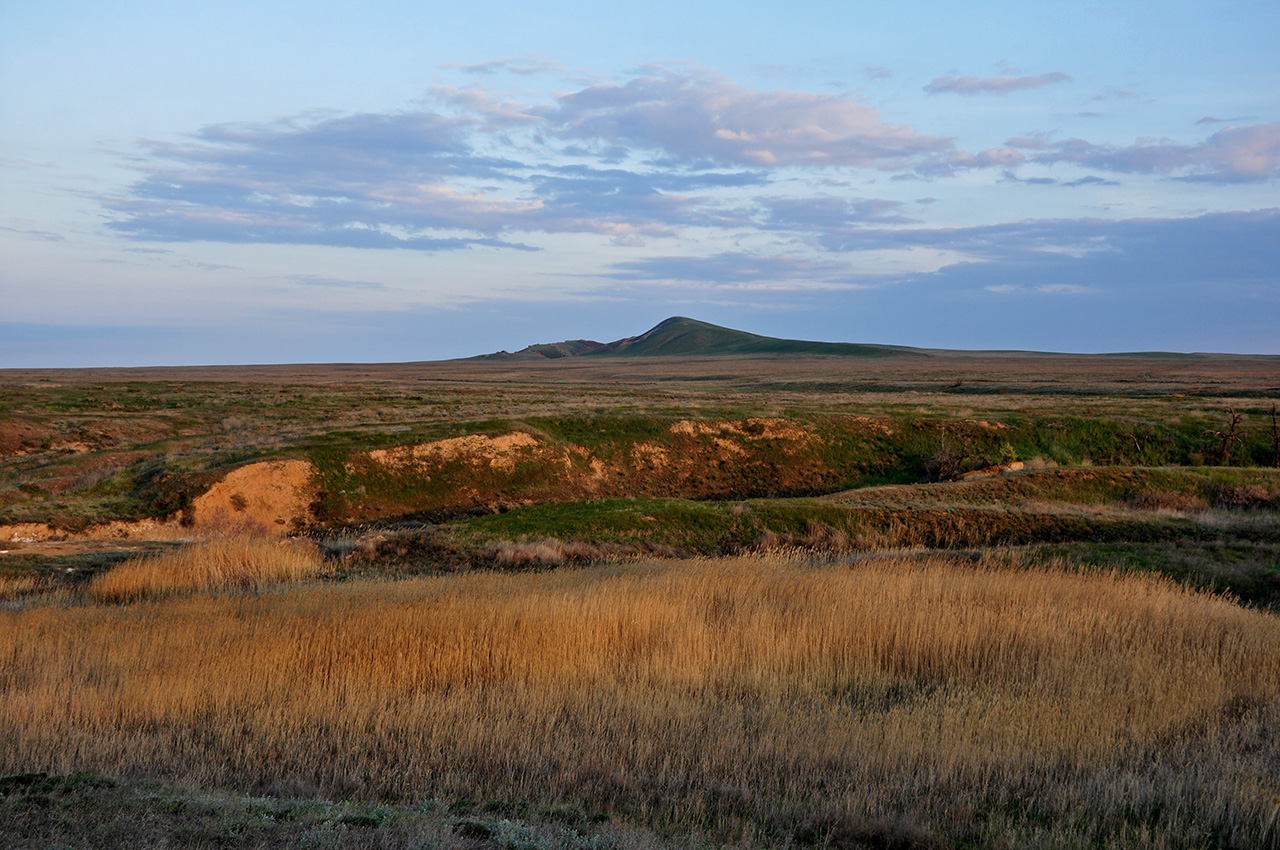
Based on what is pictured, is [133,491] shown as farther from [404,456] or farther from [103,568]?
[103,568]

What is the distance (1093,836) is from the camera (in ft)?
20.2

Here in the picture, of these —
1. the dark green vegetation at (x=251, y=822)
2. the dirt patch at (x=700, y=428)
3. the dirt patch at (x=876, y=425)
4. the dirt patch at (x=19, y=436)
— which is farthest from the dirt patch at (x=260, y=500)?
the dirt patch at (x=876, y=425)

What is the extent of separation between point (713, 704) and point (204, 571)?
11.9 metres

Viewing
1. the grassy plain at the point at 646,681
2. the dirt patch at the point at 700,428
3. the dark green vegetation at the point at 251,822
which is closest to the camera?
the dark green vegetation at the point at 251,822

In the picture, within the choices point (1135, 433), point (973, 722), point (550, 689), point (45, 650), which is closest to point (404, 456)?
point (45, 650)

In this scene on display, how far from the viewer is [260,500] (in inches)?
1091

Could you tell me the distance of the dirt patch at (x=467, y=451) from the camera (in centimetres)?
3234

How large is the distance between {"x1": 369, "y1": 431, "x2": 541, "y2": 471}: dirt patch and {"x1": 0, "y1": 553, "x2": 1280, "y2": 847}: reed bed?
60.0 ft

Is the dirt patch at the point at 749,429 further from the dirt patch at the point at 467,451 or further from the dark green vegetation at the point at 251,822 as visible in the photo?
the dark green vegetation at the point at 251,822

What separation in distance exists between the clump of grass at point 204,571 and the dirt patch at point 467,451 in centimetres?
1362

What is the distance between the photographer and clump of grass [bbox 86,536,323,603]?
15.1m

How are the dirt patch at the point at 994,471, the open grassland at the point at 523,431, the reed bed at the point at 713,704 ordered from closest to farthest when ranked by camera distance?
1. the reed bed at the point at 713,704
2. the open grassland at the point at 523,431
3. the dirt patch at the point at 994,471

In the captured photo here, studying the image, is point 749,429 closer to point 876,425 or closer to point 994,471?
point 876,425

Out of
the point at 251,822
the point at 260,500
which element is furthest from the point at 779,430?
the point at 251,822
